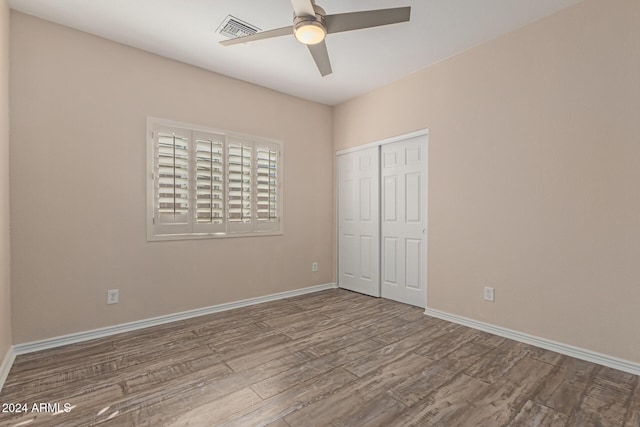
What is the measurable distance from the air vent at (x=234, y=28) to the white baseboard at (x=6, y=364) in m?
2.97

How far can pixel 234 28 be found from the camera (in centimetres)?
265

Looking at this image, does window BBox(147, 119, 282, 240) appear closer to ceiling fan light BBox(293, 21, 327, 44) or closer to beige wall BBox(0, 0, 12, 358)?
beige wall BBox(0, 0, 12, 358)

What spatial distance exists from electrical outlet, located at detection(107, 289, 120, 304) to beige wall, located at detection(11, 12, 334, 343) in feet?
0.11

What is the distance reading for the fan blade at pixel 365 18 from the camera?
1.81m

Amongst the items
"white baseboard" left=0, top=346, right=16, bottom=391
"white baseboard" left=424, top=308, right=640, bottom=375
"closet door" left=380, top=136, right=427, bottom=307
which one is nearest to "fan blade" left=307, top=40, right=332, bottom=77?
"closet door" left=380, top=136, right=427, bottom=307

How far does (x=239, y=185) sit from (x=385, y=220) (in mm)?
1879

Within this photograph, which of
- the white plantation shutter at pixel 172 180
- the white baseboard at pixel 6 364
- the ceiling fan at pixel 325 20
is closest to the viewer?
the ceiling fan at pixel 325 20

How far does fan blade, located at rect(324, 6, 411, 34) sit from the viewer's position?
181cm

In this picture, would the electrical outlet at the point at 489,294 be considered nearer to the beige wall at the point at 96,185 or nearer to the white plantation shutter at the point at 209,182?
the beige wall at the point at 96,185

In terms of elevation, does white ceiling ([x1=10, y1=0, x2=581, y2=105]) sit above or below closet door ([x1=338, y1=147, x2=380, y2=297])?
above

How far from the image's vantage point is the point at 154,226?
121 inches

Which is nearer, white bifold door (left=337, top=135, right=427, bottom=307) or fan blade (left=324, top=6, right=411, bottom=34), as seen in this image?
fan blade (left=324, top=6, right=411, bottom=34)

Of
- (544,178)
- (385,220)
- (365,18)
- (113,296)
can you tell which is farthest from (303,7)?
(113,296)

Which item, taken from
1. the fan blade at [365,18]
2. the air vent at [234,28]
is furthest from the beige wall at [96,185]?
the fan blade at [365,18]
